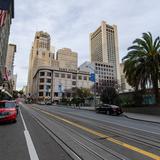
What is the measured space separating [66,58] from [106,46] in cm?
4120

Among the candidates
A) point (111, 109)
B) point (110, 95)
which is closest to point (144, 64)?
point (111, 109)

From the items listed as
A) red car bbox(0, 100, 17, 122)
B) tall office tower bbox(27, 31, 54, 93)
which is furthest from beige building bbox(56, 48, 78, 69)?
red car bbox(0, 100, 17, 122)

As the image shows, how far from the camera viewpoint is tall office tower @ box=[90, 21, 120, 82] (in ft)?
590

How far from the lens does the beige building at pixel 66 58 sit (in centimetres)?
17988

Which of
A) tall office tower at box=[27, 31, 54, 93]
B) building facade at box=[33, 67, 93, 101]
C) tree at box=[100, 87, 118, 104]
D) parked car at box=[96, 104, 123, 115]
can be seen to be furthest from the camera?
A: tall office tower at box=[27, 31, 54, 93]

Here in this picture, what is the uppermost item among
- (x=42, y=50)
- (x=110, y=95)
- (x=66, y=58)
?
(x=42, y=50)

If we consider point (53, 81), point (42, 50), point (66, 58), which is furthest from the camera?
point (66, 58)

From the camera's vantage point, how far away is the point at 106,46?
184m

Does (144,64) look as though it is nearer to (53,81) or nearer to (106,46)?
(53,81)

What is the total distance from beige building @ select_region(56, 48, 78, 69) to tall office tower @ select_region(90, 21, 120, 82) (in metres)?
23.6

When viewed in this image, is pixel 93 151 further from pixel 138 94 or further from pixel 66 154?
pixel 138 94

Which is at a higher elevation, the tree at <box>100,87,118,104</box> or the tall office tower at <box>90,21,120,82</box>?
the tall office tower at <box>90,21,120,82</box>

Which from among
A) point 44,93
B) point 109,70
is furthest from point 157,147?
point 109,70

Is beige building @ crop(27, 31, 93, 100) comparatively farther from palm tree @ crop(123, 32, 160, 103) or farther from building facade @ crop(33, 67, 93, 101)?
palm tree @ crop(123, 32, 160, 103)
